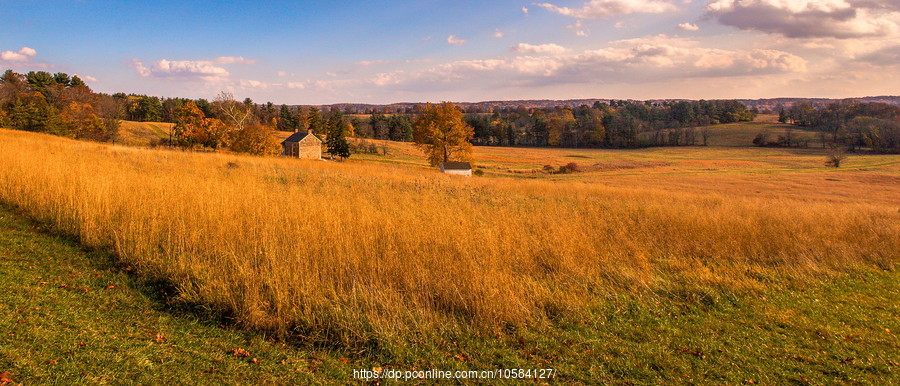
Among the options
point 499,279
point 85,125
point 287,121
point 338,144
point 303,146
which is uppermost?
point 287,121

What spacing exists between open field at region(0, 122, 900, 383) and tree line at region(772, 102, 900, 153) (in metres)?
106

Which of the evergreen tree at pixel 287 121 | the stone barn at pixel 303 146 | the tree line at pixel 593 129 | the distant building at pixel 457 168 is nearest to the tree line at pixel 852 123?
the tree line at pixel 593 129

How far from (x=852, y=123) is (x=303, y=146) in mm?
118806

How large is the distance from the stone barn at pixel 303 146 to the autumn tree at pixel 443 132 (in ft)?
70.9

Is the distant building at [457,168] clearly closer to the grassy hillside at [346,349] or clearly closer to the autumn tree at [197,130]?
the autumn tree at [197,130]

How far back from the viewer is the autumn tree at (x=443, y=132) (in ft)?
158

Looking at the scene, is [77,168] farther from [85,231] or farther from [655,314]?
[655,314]

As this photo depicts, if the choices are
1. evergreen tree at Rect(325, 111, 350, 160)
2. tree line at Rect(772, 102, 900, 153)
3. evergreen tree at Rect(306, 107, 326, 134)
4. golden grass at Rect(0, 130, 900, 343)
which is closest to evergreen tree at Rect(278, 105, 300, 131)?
evergreen tree at Rect(306, 107, 326, 134)

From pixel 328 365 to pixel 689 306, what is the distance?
5.10 metres

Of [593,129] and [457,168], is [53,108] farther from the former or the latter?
[593,129]

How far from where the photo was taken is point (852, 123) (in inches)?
3898

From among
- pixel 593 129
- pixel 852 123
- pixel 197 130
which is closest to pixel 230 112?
pixel 197 130

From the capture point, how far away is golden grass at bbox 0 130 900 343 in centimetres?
528

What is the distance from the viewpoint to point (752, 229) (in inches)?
429
